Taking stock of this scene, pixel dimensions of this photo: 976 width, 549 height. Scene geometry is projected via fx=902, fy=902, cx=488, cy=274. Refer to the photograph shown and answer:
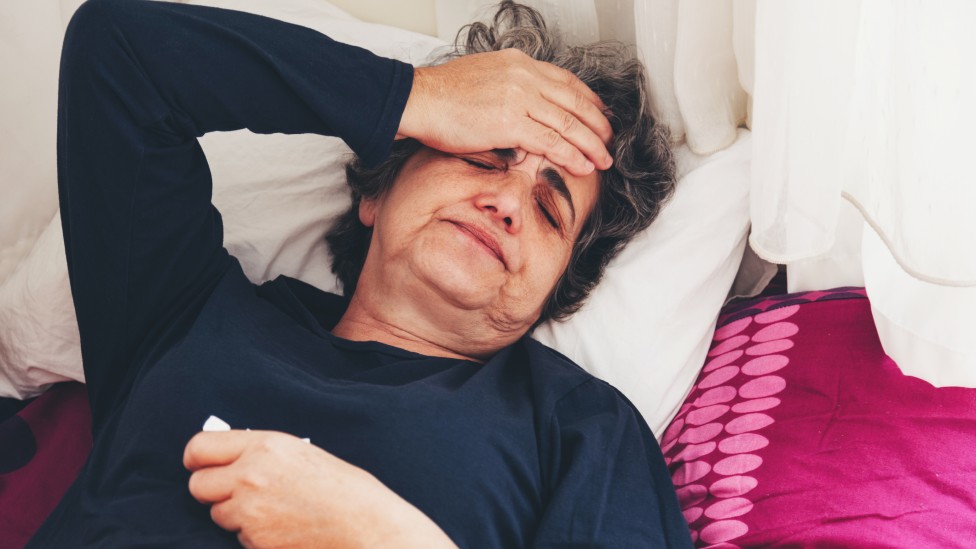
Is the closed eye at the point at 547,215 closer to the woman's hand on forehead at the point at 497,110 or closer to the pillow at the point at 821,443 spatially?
the woman's hand on forehead at the point at 497,110

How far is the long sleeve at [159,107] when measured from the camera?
1132 mm

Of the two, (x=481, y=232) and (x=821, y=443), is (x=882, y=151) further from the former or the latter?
(x=481, y=232)

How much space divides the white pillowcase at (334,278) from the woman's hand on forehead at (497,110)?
0.64 feet

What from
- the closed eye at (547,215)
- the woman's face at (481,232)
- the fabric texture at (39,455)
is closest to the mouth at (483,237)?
the woman's face at (481,232)

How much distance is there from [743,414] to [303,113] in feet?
2.33

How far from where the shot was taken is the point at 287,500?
93cm

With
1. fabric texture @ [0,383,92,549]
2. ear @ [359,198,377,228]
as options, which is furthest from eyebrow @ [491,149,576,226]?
fabric texture @ [0,383,92,549]

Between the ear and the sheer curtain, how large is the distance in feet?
1.88

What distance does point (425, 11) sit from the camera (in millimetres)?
1802

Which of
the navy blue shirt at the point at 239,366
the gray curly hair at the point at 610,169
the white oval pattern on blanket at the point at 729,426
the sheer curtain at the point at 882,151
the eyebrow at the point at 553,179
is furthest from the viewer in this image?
the gray curly hair at the point at 610,169

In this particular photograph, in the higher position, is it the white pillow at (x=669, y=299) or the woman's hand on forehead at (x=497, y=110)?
the woman's hand on forehead at (x=497, y=110)

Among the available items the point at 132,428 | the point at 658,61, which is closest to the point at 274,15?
the point at 658,61

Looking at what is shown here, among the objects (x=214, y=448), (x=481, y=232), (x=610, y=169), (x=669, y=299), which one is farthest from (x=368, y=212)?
(x=214, y=448)

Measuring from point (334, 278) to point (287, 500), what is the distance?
69 centimetres
